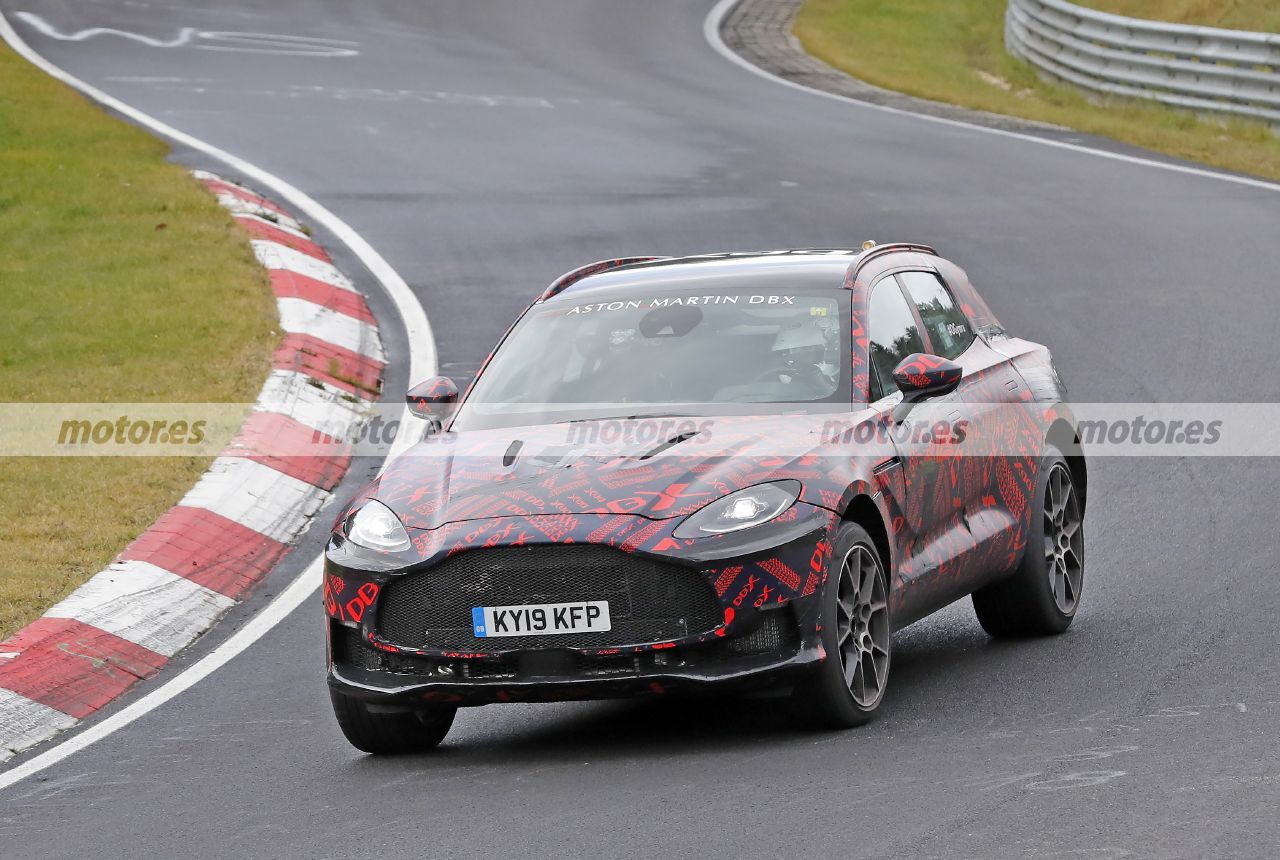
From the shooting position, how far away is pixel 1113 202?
65.8 ft

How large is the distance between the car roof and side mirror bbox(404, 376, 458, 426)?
73 centimetres

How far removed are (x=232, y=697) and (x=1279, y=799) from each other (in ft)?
13.9

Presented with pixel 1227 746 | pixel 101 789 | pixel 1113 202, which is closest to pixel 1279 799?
pixel 1227 746

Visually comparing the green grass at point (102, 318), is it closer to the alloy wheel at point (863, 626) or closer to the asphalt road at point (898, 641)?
the asphalt road at point (898, 641)

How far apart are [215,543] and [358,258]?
23.6 feet

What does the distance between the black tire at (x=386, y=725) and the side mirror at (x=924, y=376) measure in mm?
2008

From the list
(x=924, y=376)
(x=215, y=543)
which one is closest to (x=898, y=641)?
(x=924, y=376)

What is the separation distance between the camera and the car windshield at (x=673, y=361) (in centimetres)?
790

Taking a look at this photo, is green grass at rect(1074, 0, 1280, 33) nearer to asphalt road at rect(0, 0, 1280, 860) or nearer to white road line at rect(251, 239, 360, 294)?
asphalt road at rect(0, 0, 1280, 860)

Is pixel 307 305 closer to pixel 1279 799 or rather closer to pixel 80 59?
pixel 1279 799

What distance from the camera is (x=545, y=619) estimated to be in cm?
686

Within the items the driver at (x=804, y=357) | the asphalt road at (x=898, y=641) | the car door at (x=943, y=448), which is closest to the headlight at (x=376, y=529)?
the asphalt road at (x=898, y=641)

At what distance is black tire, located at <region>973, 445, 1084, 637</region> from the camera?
876 centimetres

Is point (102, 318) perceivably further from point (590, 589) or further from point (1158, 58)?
point (1158, 58)
